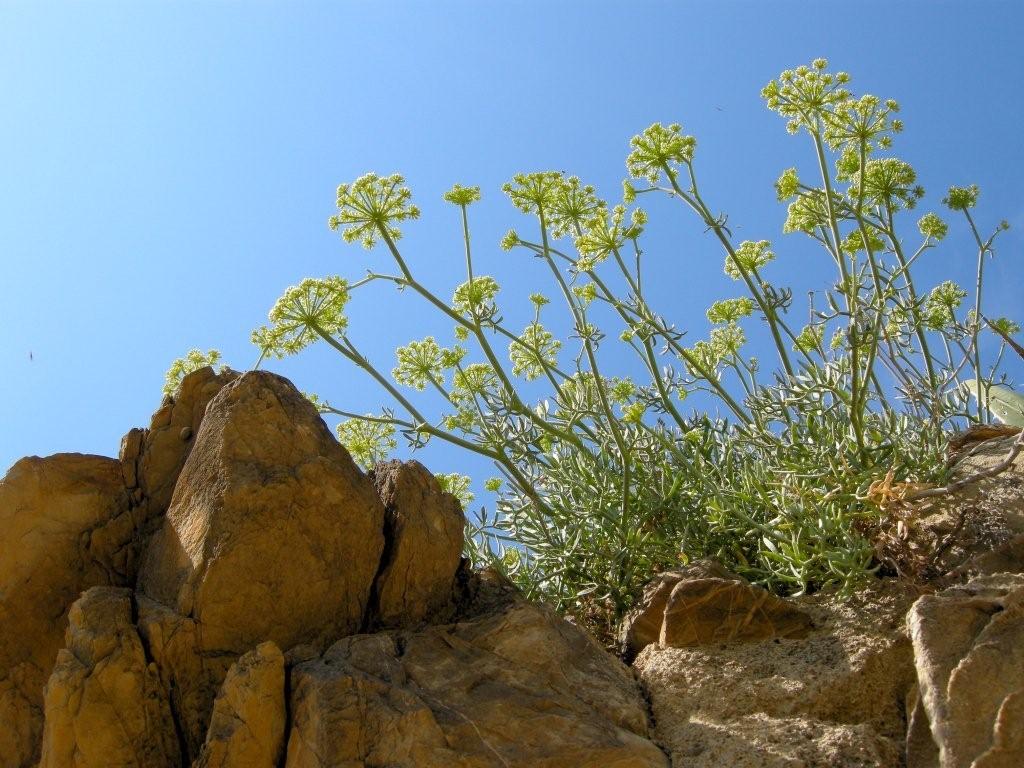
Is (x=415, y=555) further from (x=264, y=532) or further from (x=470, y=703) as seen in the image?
(x=470, y=703)

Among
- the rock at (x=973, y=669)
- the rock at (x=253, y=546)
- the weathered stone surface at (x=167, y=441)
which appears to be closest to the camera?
the rock at (x=973, y=669)

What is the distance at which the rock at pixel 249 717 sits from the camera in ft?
10.0

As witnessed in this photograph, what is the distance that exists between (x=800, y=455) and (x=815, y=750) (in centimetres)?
147

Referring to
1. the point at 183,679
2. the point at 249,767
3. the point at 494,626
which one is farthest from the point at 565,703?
the point at 183,679

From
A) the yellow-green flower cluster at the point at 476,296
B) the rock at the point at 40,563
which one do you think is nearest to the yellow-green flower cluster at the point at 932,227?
the yellow-green flower cluster at the point at 476,296

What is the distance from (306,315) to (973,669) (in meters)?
3.02

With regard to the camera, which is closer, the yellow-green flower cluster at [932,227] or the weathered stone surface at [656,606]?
the weathered stone surface at [656,606]

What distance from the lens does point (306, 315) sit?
476 cm

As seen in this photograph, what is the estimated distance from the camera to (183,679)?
333 cm

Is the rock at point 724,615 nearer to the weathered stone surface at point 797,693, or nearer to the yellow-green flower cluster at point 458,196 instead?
the weathered stone surface at point 797,693

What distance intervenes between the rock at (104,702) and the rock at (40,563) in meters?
0.47

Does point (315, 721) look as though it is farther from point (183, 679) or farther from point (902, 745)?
point (902, 745)

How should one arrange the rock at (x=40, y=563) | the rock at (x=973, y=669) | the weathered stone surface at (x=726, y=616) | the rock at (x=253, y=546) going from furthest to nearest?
the weathered stone surface at (x=726, y=616) → the rock at (x=40, y=563) → the rock at (x=253, y=546) → the rock at (x=973, y=669)

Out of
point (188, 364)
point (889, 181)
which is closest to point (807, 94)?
point (889, 181)
